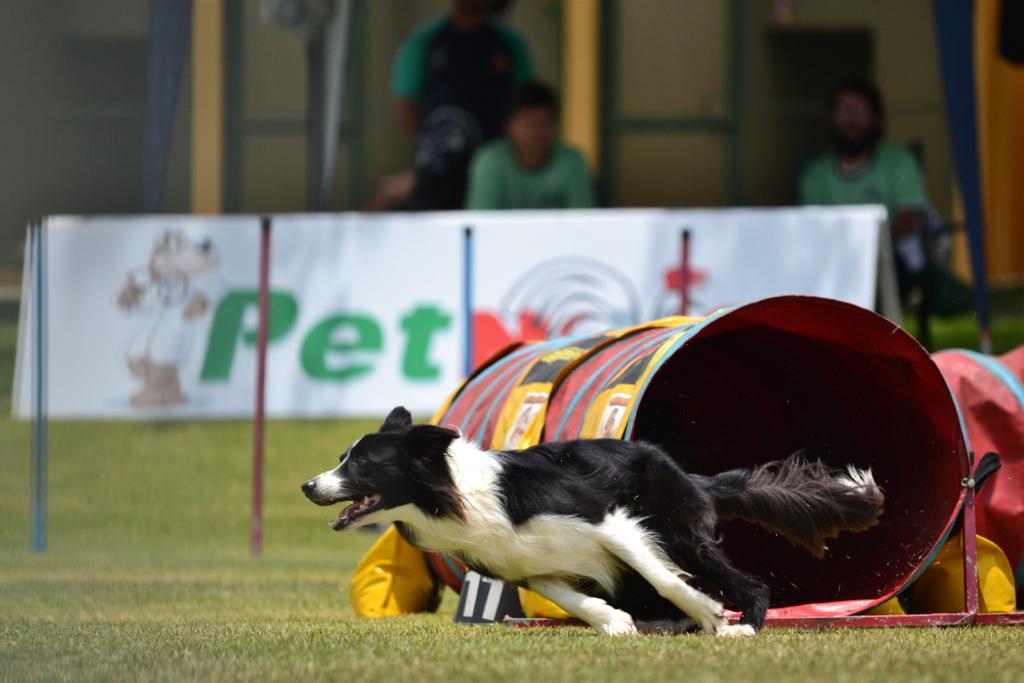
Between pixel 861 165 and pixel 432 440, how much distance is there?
6.87m

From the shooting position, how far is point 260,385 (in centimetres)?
1043

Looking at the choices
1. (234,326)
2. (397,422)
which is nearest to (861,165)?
(234,326)

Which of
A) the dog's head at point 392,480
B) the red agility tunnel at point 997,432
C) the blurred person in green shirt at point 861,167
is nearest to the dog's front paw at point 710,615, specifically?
the dog's head at point 392,480

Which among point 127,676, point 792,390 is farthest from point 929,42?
point 127,676

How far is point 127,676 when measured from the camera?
183 inches

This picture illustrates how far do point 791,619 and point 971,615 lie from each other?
63 cm

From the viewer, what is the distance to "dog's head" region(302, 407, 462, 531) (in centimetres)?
570

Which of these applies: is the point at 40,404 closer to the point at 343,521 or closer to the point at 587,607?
the point at 343,521

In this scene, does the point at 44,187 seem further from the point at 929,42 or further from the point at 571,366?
the point at 929,42

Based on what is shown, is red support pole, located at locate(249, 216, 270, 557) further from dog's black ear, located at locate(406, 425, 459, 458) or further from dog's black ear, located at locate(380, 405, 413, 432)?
dog's black ear, located at locate(406, 425, 459, 458)

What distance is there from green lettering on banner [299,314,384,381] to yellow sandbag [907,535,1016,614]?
4.82 metres

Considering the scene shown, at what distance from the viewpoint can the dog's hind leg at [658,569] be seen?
569cm

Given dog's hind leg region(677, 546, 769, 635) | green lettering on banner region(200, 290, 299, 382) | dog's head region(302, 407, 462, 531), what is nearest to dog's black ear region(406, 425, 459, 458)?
dog's head region(302, 407, 462, 531)

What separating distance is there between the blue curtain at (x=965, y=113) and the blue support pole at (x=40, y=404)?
17.1ft
